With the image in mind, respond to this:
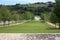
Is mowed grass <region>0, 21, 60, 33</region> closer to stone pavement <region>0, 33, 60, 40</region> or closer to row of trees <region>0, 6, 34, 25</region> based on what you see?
row of trees <region>0, 6, 34, 25</region>

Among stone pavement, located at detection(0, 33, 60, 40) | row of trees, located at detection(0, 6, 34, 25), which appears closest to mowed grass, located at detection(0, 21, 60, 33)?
row of trees, located at detection(0, 6, 34, 25)

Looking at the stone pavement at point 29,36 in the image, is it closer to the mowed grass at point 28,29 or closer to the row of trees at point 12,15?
the mowed grass at point 28,29

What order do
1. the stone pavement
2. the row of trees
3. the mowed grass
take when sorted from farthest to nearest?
1. the row of trees
2. the mowed grass
3. the stone pavement

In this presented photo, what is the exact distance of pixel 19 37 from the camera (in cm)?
292

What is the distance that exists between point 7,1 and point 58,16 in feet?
19.6

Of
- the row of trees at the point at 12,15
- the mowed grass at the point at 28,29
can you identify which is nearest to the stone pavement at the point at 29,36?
the mowed grass at the point at 28,29

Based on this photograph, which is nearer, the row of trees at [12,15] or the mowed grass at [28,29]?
the mowed grass at [28,29]

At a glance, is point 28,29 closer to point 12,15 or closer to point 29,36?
point 29,36

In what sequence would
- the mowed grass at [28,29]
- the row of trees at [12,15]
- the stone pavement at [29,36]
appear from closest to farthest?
the stone pavement at [29,36], the mowed grass at [28,29], the row of trees at [12,15]

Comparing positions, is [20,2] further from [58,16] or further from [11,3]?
[58,16]

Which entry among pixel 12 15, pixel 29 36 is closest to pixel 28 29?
pixel 29 36

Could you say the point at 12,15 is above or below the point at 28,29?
below

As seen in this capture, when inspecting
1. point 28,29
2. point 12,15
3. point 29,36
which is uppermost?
point 29,36

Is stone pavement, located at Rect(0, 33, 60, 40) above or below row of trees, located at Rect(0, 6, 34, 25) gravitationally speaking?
above
